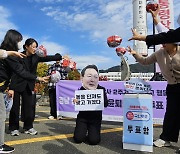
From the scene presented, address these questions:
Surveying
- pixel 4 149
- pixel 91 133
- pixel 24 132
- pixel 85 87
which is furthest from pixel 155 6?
pixel 24 132

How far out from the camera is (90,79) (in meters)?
4.09

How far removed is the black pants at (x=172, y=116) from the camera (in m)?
3.70

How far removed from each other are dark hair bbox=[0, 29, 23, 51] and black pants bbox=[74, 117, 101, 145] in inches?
63.1

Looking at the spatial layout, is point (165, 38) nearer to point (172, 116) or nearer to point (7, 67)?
point (172, 116)

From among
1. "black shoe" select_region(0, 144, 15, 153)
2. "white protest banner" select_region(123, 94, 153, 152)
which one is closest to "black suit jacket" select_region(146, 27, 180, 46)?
"white protest banner" select_region(123, 94, 153, 152)

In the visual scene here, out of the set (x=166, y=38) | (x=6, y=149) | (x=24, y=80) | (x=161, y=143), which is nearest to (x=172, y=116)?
(x=161, y=143)

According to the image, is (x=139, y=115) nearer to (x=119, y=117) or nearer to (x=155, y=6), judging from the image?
(x=155, y=6)

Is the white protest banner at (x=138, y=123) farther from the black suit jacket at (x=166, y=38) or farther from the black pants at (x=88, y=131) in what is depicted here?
the black suit jacket at (x=166, y=38)

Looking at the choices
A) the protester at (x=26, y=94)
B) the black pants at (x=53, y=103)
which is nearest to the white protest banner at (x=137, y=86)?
the protester at (x=26, y=94)

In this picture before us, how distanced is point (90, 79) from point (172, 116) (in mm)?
1394

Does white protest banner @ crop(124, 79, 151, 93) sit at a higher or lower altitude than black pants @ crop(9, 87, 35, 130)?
higher

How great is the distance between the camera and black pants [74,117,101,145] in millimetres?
3920

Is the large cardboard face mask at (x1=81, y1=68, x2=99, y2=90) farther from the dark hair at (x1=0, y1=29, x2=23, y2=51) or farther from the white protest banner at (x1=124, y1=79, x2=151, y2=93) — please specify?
the dark hair at (x1=0, y1=29, x2=23, y2=51)

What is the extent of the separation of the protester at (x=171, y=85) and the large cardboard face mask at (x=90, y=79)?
685 mm
